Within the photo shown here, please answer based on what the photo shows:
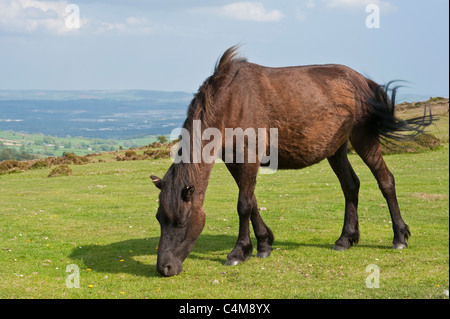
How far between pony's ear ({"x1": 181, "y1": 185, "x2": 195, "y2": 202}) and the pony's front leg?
1176 millimetres

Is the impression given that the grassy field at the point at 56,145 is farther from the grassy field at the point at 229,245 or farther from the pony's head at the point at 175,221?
the pony's head at the point at 175,221

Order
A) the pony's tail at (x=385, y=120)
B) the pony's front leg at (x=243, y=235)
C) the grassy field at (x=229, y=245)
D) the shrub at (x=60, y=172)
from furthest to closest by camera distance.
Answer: the shrub at (x=60, y=172) < the pony's tail at (x=385, y=120) < the pony's front leg at (x=243, y=235) < the grassy field at (x=229, y=245)

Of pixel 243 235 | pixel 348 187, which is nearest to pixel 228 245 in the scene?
pixel 243 235

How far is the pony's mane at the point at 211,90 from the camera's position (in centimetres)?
855

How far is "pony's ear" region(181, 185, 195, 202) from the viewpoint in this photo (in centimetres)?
796

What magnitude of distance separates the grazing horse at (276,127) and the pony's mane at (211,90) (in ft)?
0.06

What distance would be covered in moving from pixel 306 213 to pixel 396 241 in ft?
15.5

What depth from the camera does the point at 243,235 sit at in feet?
30.3

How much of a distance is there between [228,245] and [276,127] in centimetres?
317

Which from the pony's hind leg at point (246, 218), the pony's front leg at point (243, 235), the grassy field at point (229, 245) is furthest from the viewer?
the pony's front leg at point (243, 235)

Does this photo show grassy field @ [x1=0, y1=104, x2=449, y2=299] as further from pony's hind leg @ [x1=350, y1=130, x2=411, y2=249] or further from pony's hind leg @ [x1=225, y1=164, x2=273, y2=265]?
pony's hind leg @ [x1=350, y1=130, x2=411, y2=249]

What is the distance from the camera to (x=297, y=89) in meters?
9.38

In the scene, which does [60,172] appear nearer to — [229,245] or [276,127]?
[229,245]

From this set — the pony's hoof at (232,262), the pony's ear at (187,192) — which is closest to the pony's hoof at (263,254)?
the pony's hoof at (232,262)
